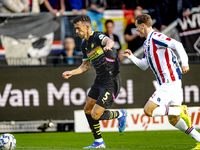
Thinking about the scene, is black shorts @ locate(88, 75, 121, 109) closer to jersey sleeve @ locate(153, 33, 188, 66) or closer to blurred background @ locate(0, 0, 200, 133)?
jersey sleeve @ locate(153, 33, 188, 66)

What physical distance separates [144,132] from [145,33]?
410cm

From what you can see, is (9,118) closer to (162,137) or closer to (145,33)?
(162,137)

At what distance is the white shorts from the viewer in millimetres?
6363

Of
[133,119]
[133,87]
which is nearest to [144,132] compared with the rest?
[133,119]

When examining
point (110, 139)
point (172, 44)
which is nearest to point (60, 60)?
point (110, 139)

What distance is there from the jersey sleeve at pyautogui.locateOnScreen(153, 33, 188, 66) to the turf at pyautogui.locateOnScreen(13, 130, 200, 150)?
88.4 inches

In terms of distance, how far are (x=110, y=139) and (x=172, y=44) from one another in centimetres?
353

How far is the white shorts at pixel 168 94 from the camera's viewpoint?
636 cm

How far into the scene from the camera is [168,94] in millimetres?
6367

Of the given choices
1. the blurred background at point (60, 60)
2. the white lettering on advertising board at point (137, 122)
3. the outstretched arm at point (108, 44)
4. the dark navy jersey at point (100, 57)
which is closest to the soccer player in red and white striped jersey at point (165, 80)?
the outstretched arm at point (108, 44)

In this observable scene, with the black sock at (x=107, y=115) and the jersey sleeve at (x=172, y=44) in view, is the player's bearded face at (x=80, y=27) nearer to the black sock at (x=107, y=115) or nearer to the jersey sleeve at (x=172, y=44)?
the jersey sleeve at (x=172, y=44)

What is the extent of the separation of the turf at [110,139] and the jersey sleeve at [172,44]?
225 cm

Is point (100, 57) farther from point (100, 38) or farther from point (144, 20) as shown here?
point (144, 20)

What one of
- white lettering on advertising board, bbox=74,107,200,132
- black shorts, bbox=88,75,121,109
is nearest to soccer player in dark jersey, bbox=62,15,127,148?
black shorts, bbox=88,75,121,109
